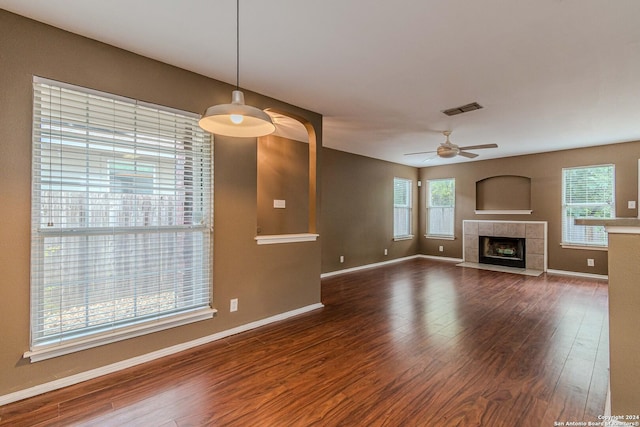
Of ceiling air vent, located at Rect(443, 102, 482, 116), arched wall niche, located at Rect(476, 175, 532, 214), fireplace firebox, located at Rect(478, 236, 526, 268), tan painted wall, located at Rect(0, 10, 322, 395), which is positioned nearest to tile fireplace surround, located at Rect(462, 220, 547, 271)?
fireplace firebox, located at Rect(478, 236, 526, 268)

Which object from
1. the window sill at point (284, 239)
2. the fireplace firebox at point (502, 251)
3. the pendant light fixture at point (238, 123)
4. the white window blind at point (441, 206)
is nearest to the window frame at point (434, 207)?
the white window blind at point (441, 206)

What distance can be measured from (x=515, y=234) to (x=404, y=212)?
2567 mm

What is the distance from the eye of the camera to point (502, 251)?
6.89 metres

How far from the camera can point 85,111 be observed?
7.25 feet

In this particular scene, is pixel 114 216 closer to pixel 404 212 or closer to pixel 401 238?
pixel 401 238

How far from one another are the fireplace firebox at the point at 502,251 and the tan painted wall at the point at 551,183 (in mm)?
491

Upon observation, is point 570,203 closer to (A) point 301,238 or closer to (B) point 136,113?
(A) point 301,238

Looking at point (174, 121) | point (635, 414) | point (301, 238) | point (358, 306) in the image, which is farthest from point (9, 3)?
point (635, 414)

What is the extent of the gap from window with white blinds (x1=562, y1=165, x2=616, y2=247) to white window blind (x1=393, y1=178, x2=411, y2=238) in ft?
10.8

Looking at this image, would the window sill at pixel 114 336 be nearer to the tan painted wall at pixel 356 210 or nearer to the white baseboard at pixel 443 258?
the tan painted wall at pixel 356 210

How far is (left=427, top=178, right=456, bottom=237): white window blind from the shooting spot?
25.2 feet

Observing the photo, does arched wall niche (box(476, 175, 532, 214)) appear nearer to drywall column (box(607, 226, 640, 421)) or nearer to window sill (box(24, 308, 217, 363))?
drywall column (box(607, 226, 640, 421))

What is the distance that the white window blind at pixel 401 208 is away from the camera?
760cm

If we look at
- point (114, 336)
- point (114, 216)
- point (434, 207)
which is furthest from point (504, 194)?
point (114, 336)
